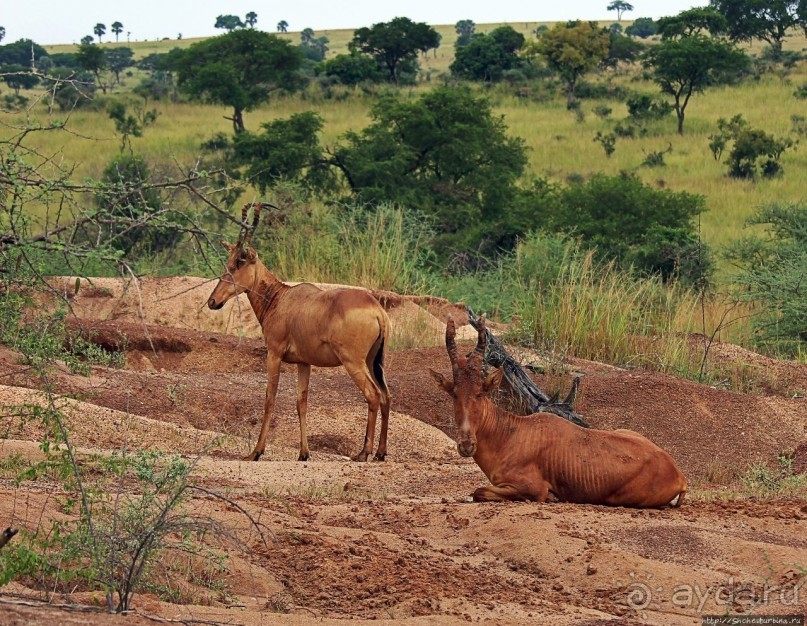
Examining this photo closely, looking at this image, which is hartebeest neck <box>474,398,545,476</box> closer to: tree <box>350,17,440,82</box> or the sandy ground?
the sandy ground

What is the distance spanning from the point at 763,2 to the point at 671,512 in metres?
51.6

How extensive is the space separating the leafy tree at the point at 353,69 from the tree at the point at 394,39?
830 millimetres

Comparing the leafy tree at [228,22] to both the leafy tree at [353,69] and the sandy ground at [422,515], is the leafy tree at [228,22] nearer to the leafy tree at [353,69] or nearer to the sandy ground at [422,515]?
the leafy tree at [353,69]

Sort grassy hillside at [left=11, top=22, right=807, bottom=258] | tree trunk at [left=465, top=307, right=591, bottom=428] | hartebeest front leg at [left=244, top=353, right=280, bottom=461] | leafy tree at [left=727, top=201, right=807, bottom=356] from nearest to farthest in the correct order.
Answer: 1. hartebeest front leg at [left=244, top=353, right=280, bottom=461]
2. tree trunk at [left=465, top=307, right=591, bottom=428]
3. leafy tree at [left=727, top=201, right=807, bottom=356]
4. grassy hillside at [left=11, top=22, right=807, bottom=258]

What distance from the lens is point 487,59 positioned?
53906 millimetres

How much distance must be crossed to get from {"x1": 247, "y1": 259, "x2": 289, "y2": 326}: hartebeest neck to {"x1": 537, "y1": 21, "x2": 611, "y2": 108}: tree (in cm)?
3814

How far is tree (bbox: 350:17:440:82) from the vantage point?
5091 centimetres

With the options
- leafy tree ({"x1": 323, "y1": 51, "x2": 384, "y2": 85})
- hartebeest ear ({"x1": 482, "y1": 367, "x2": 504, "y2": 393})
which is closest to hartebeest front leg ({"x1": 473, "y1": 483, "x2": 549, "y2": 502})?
hartebeest ear ({"x1": 482, "y1": 367, "x2": 504, "y2": 393})

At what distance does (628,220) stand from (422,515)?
1674 cm

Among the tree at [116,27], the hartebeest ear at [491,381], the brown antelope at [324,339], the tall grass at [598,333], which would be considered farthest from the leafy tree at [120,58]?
the hartebeest ear at [491,381]

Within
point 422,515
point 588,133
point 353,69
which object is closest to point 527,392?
point 422,515

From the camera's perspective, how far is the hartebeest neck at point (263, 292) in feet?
35.4

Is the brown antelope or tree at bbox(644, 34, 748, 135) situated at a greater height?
tree at bbox(644, 34, 748, 135)

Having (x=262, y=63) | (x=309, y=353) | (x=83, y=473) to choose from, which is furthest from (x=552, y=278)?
(x=262, y=63)
